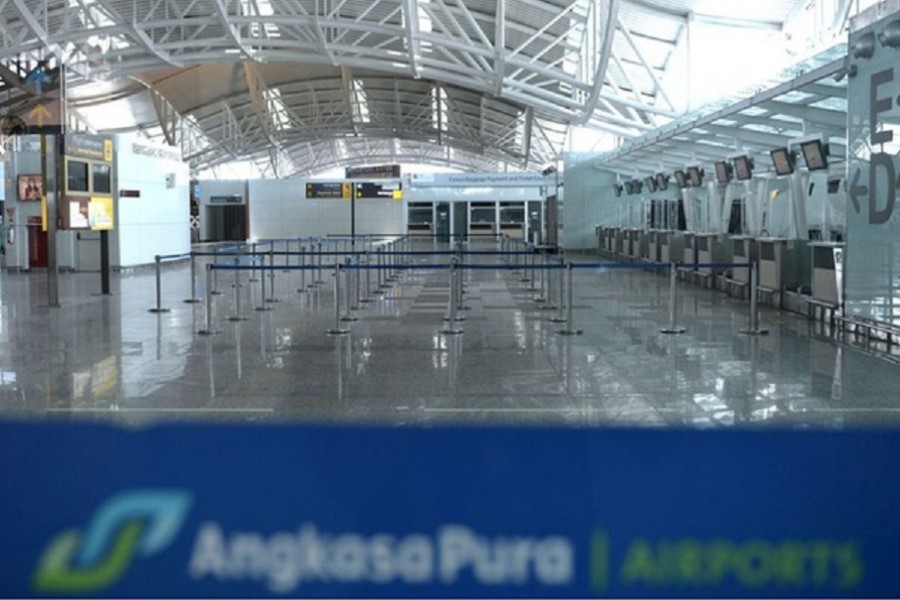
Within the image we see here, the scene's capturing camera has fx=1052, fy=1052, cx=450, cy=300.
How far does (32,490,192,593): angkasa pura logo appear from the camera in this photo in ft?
7.36

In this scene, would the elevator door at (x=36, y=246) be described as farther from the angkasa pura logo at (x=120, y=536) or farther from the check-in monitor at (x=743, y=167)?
the angkasa pura logo at (x=120, y=536)

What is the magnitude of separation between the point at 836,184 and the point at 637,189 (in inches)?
701

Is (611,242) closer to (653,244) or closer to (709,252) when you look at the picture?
(653,244)

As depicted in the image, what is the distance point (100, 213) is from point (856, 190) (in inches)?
Answer: 498

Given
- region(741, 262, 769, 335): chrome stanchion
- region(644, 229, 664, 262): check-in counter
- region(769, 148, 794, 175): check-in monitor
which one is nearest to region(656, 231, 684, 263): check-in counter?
region(644, 229, 664, 262): check-in counter

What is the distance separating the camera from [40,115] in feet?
55.7

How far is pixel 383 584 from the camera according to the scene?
7.40ft

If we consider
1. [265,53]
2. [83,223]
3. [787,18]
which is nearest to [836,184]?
[787,18]

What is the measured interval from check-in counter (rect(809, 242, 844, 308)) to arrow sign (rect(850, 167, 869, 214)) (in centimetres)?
107

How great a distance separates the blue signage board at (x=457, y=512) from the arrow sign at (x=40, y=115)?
631 inches

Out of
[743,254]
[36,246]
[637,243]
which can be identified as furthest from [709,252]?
[36,246]

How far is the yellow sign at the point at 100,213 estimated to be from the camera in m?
18.3

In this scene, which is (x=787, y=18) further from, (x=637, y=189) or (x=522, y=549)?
(x=522, y=549)

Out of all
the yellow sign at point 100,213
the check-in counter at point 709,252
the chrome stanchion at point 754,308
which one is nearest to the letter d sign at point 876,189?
the chrome stanchion at point 754,308
